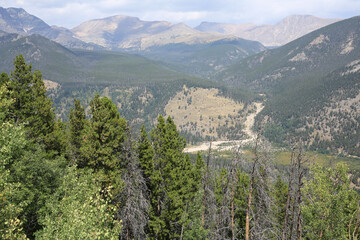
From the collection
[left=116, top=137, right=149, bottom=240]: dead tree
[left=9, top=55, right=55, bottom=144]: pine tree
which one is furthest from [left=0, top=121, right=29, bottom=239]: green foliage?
[left=9, top=55, right=55, bottom=144]: pine tree

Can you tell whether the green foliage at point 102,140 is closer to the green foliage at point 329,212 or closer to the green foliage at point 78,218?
the green foliage at point 78,218

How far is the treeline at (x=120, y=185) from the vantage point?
63.6ft

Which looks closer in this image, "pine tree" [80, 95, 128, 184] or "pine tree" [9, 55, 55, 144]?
"pine tree" [80, 95, 128, 184]

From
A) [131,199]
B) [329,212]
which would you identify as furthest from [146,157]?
[329,212]

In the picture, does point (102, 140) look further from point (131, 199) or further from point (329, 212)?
point (329, 212)

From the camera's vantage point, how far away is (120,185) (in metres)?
28.9

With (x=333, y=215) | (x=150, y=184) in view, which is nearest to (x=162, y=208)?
(x=150, y=184)

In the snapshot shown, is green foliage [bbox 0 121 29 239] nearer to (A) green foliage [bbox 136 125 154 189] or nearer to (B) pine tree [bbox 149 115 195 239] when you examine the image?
(A) green foliage [bbox 136 125 154 189]

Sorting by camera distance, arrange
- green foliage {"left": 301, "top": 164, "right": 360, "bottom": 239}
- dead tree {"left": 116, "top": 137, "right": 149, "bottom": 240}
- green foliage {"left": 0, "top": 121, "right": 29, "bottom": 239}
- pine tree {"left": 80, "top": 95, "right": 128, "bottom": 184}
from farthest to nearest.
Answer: green foliage {"left": 301, "top": 164, "right": 360, "bottom": 239}
dead tree {"left": 116, "top": 137, "right": 149, "bottom": 240}
pine tree {"left": 80, "top": 95, "right": 128, "bottom": 184}
green foliage {"left": 0, "top": 121, "right": 29, "bottom": 239}

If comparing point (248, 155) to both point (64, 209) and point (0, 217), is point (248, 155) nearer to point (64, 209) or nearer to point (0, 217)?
point (64, 209)

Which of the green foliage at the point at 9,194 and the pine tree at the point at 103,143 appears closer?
the green foliage at the point at 9,194

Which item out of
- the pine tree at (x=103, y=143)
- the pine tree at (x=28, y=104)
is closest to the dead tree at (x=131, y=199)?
the pine tree at (x=103, y=143)

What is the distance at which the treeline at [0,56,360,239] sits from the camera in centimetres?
1938

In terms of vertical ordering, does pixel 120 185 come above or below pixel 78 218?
below
